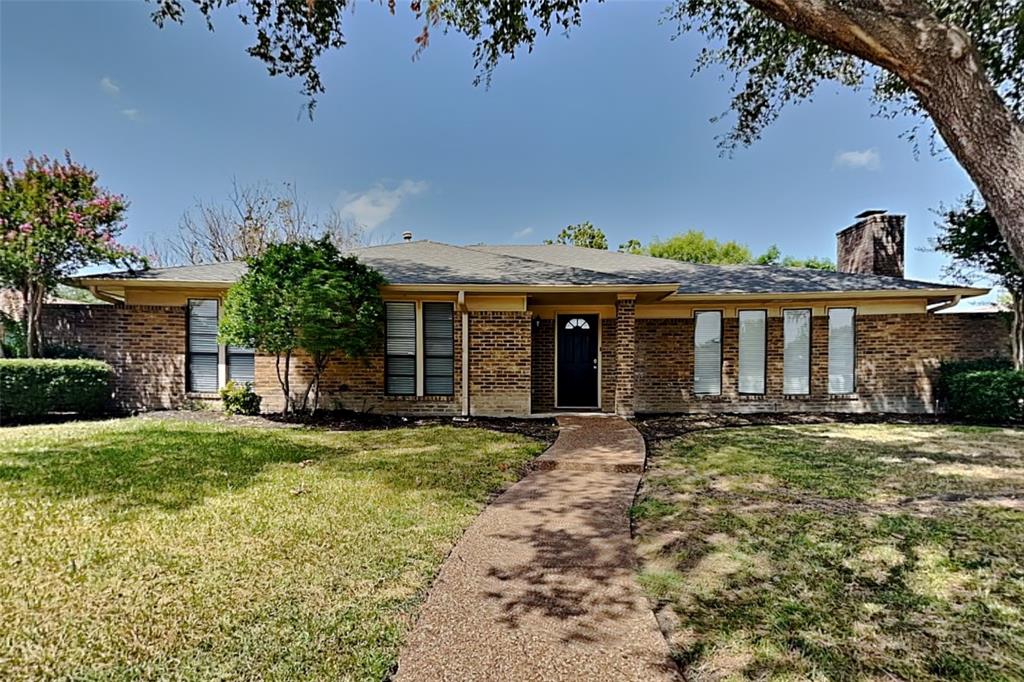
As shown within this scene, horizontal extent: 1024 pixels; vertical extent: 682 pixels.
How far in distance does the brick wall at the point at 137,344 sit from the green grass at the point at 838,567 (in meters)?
9.46

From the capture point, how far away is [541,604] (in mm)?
2596

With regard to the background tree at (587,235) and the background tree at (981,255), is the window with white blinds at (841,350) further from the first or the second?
the background tree at (587,235)

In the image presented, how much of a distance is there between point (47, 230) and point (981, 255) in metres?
18.9

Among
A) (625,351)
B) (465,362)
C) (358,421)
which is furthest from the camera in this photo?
(465,362)

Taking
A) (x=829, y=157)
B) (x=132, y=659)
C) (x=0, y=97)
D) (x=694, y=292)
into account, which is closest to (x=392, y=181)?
(x=0, y=97)

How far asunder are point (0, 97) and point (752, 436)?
15.6m

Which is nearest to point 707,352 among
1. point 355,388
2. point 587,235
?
point 355,388

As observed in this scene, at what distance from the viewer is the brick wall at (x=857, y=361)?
32.4ft

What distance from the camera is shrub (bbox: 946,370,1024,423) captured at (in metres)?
8.62

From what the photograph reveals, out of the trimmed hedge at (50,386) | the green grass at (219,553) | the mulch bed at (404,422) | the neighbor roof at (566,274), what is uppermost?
the neighbor roof at (566,274)

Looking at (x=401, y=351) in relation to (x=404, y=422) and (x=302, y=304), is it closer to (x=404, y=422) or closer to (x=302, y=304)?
(x=404, y=422)

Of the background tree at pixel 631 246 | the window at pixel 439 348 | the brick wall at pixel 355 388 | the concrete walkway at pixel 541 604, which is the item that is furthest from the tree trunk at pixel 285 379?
the background tree at pixel 631 246

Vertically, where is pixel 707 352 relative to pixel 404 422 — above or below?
above

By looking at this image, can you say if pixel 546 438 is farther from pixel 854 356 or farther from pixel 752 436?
pixel 854 356
